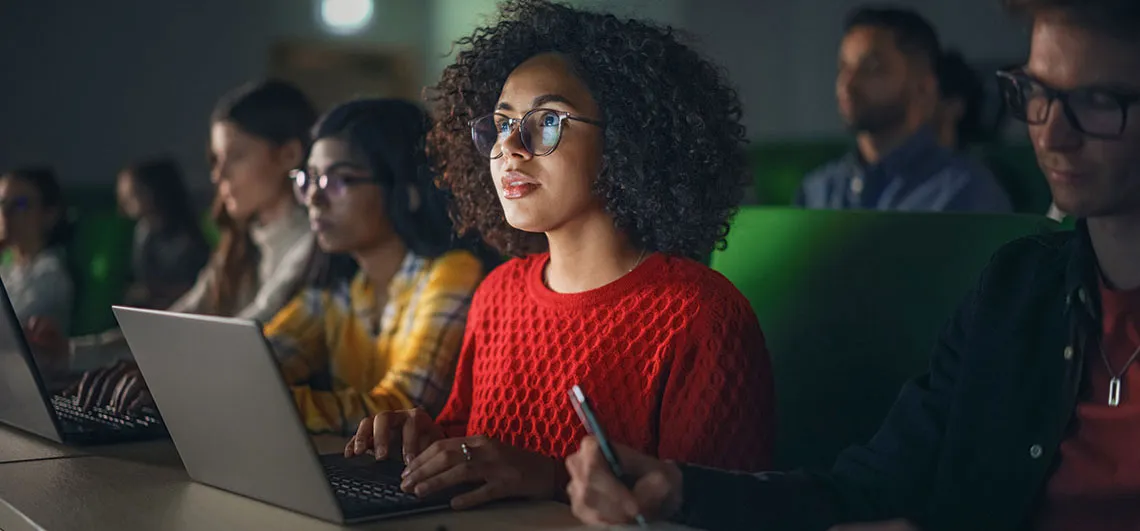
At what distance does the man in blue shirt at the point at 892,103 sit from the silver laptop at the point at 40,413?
75.6 inches

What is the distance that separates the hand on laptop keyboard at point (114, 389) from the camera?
1.58m

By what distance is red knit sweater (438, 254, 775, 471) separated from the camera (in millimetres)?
1291

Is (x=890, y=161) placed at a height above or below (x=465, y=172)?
below

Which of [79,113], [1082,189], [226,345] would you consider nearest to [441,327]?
[226,345]

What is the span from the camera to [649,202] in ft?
4.55

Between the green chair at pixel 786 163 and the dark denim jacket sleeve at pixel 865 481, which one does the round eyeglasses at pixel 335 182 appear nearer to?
the dark denim jacket sleeve at pixel 865 481

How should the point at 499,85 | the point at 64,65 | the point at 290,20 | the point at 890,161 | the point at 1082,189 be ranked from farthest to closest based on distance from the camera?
the point at 290,20, the point at 64,65, the point at 890,161, the point at 499,85, the point at 1082,189

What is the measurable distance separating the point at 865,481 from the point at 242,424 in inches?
22.3

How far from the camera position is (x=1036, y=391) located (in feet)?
3.70

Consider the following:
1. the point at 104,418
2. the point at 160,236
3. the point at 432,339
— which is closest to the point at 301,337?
the point at 432,339

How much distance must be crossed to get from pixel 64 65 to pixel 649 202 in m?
5.17

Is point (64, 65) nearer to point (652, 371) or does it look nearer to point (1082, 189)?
point (652, 371)

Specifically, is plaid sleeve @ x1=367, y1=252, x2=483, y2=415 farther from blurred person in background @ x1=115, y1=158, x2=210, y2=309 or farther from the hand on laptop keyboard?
blurred person in background @ x1=115, y1=158, x2=210, y2=309

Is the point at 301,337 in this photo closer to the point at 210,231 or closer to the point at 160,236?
the point at 160,236
